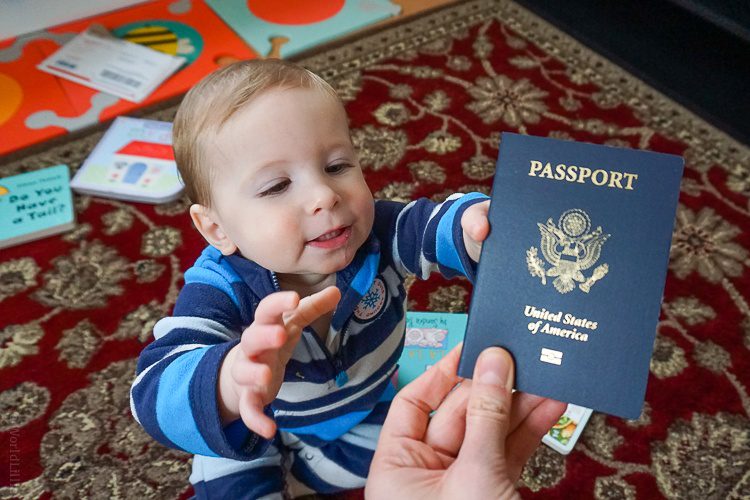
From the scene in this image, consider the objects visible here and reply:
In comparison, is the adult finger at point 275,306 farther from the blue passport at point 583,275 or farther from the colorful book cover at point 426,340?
the colorful book cover at point 426,340

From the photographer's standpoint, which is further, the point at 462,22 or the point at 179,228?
the point at 462,22

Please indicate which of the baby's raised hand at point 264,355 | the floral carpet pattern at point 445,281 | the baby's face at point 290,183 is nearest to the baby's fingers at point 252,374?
the baby's raised hand at point 264,355

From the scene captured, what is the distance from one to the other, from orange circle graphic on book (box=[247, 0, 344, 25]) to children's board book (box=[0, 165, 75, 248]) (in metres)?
0.88

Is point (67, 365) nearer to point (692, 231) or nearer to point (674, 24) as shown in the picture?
point (692, 231)

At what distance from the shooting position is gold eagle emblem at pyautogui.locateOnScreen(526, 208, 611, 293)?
64cm

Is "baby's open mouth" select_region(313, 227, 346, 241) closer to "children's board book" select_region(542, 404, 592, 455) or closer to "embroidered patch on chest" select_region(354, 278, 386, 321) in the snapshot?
"embroidered patch on chest" select_region(354, 278, 386, 321)

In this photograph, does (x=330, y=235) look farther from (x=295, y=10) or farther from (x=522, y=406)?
(x=295, y=10)

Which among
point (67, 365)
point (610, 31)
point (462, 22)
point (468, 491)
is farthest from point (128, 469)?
point (610, 31)

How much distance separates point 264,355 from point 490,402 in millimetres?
242

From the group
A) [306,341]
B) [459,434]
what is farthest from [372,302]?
[459,434]

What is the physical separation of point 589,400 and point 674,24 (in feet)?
5.85

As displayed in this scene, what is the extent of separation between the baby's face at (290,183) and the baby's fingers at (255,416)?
0.20m

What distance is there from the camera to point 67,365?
1.20m

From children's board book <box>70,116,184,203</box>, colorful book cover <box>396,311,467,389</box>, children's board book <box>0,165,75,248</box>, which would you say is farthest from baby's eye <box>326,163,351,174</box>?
children's board book <box>0,165,75,248</box>
